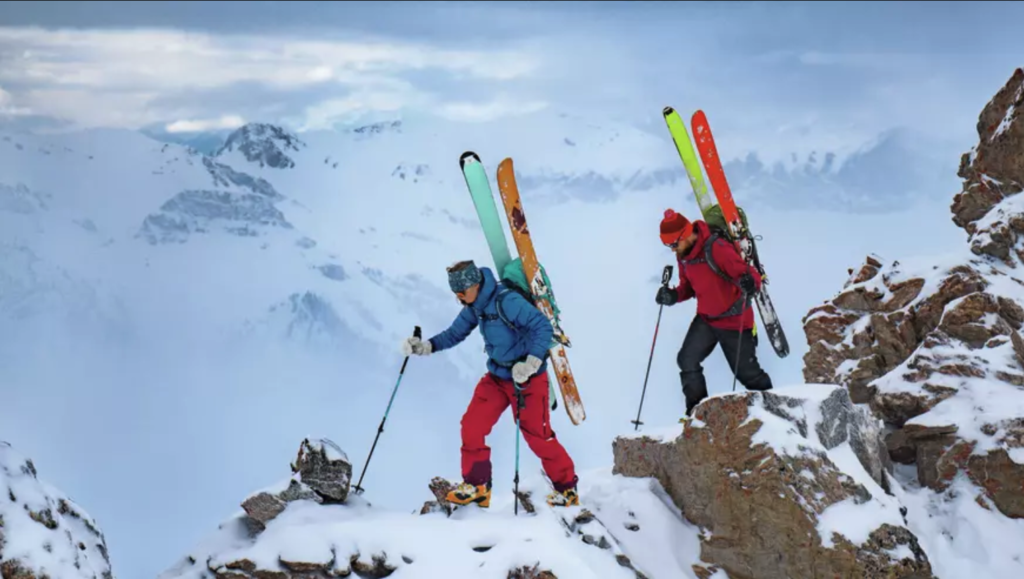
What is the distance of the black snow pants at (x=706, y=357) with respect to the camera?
10094 millimetres

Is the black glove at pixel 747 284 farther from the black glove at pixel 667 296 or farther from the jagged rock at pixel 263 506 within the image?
the jagged rock at pixel 263 506

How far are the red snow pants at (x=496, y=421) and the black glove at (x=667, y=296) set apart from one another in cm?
242

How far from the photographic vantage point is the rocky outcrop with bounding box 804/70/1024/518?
1016 centimetres

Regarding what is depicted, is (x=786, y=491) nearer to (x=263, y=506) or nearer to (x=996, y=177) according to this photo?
(x=263, y=506)

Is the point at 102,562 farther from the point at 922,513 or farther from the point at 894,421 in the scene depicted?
the point at 894,421

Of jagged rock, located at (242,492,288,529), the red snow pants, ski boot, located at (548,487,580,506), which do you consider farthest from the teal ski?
jagged rock, located at (242,492,288,529)

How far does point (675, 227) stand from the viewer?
9.91 metres

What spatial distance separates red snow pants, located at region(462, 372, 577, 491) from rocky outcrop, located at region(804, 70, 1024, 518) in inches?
A: 191

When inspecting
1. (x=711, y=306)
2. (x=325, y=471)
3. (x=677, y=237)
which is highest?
(x=677, y=237)

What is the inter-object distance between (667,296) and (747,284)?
4.03ft

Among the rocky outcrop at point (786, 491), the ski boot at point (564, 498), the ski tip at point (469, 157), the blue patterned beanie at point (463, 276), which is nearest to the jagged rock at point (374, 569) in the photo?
the ski boot at point (564, 498)

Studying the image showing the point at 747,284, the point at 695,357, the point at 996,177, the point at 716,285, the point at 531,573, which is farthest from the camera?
the point at 996,177

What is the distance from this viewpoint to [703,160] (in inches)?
480

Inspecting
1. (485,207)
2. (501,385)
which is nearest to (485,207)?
(485,207)
